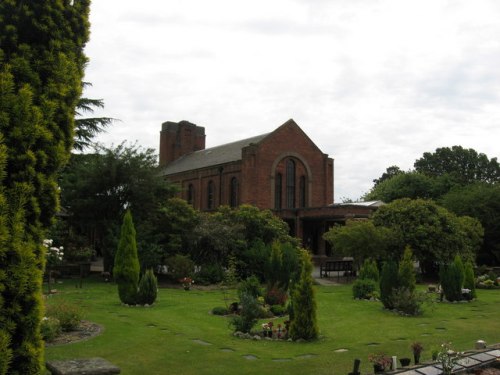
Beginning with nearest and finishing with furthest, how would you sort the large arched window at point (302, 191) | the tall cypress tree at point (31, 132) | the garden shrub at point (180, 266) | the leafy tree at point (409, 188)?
the tall cypress tree at point (31, 132)
the garden shrub at point (180, 266)
the large arched window at point (302, 191)
the leafy tree at point (409, 188)

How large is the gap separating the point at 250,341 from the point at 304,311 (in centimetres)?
141

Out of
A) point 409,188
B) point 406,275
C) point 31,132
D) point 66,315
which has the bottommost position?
point 66,315

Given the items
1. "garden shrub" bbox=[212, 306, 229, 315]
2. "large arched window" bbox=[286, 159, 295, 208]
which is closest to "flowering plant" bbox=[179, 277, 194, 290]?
"garden shrub" bbox=[212, 306, 229, 315]

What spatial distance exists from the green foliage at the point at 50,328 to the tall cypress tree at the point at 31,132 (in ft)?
17.1

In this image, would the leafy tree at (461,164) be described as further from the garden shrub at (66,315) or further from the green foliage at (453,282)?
the garden shrub at (66,315)

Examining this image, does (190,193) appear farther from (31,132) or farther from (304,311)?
(31,132)

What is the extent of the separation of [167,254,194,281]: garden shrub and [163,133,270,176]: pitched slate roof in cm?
2124

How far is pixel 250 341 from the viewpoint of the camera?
37.1 ft

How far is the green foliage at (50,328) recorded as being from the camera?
10346 mm

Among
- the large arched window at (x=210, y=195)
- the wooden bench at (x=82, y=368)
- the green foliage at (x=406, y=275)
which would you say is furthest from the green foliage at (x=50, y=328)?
the large arched window at (x=210, y=195)

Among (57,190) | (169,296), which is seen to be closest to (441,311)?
(169,296)

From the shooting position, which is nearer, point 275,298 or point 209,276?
point 275,298

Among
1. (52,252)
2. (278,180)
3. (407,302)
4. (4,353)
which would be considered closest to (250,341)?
(407,302)

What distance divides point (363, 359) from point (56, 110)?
23.2 feet
